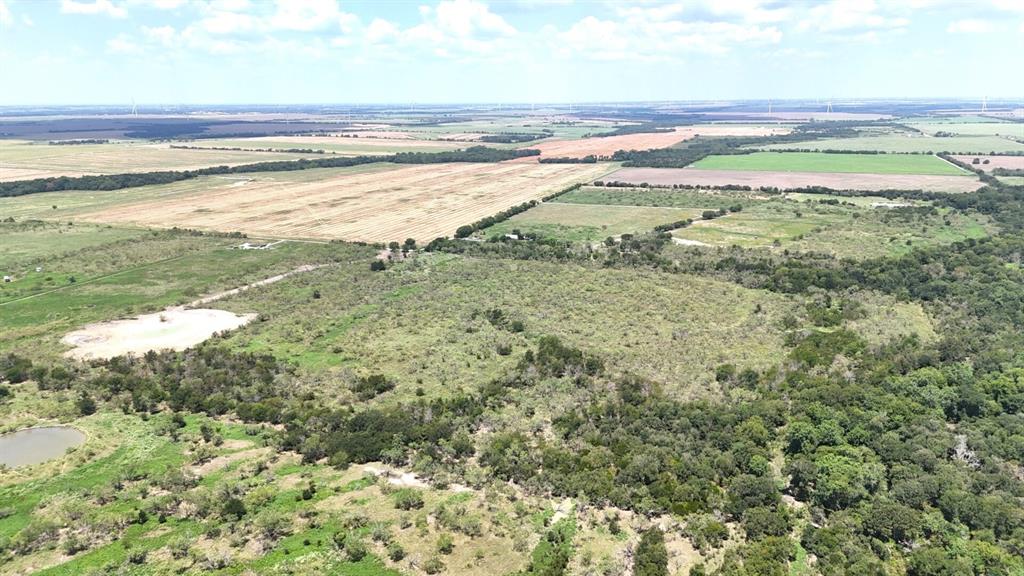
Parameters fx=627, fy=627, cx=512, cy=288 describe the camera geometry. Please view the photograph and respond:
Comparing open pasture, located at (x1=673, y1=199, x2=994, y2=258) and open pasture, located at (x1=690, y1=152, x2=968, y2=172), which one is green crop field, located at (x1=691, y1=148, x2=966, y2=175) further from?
open pasture, located at (x1=673, y1=199, x2=994, y2=258)

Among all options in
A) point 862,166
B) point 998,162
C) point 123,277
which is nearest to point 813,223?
point 862,166

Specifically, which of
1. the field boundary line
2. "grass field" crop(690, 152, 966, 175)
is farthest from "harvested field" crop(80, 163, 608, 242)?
"grass field" crop(690, 152, 966, 175)

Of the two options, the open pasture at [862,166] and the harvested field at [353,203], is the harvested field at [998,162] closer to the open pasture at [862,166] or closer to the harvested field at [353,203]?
the open pasture at [862,166]

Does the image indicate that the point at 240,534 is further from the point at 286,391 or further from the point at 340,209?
the point at 340,209

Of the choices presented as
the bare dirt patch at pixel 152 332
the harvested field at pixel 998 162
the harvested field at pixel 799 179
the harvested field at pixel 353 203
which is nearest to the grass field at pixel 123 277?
the bare dirt patch at pixel 152 332

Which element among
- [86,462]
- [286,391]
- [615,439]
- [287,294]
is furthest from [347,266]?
[615,439]

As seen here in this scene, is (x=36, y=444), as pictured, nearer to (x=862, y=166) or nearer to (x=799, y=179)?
(x=799, y=179)

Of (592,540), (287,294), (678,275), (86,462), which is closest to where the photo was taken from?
(592,540)
